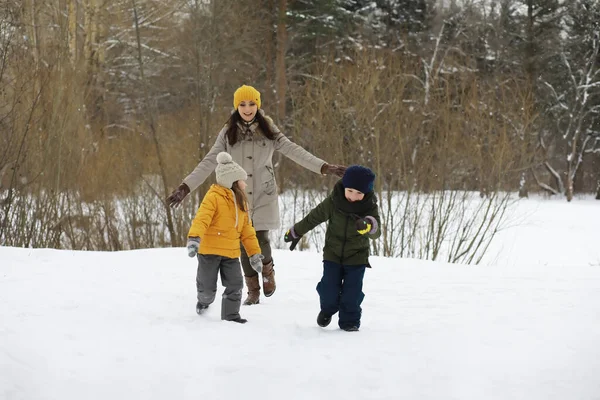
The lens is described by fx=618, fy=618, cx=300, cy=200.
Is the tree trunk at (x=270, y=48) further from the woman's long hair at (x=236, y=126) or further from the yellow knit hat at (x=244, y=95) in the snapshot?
the yellow knit hat at (x=244, y=95)

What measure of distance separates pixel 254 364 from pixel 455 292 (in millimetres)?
3120

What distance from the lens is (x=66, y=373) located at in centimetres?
354

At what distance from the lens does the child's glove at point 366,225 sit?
4.42 meters

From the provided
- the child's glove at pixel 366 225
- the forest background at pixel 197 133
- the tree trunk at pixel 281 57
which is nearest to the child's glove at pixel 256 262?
the child's glove at pixel 366 225

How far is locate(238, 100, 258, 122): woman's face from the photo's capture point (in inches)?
209

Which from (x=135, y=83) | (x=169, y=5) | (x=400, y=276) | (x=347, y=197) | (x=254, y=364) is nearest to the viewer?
(x=254, y=364)

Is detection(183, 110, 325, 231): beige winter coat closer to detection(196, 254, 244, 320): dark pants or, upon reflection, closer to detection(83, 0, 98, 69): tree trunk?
detection(196, 254, 244, 320): dark pants

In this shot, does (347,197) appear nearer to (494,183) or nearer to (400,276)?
(400,276)

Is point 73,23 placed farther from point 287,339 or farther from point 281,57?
point 287,339

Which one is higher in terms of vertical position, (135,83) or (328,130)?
(135,83)

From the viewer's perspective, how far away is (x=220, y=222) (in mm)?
4746

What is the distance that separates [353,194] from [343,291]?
Result: 2.42 ft

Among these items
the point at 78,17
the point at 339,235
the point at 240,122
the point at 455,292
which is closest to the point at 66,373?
the point at 339,235

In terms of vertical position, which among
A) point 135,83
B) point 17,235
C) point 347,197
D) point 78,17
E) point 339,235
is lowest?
point 17,235
